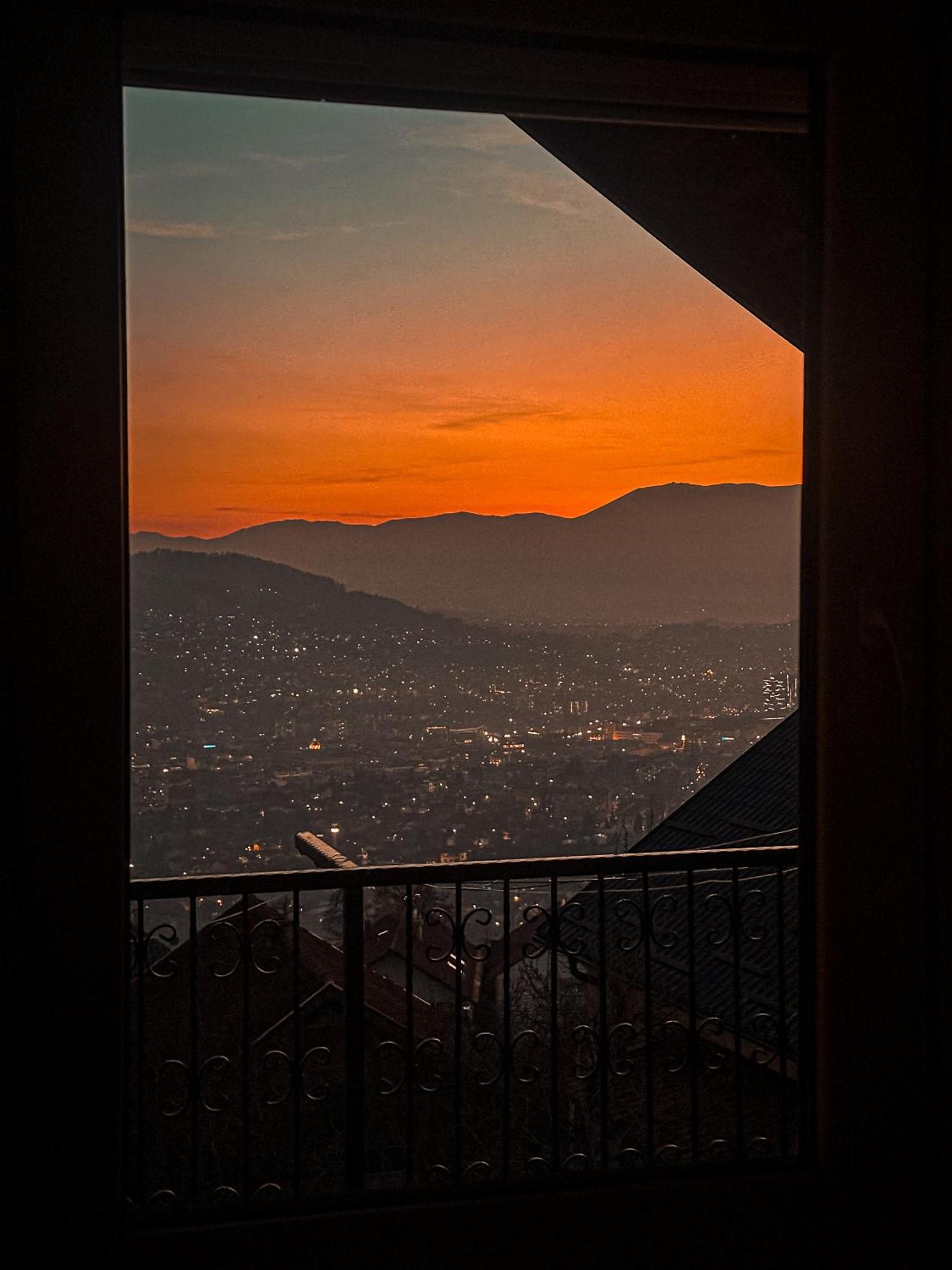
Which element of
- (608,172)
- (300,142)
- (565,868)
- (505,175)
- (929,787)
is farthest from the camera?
(505,175)

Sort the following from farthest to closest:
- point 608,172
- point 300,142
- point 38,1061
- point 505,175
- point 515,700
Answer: point 515,700 < point 505,175 < point 300,142 < point 608,172 < point 38,1061

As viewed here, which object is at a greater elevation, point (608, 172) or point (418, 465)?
point (608, 172)

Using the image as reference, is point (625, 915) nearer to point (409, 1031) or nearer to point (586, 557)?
point (409, 1031)

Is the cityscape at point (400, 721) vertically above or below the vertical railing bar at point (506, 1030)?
above

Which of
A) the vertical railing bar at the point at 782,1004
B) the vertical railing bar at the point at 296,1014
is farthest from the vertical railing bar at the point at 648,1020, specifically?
the vertical railing bar at the point at 296,1014

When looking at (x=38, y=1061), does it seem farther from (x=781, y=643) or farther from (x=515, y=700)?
(x=781, y=643)

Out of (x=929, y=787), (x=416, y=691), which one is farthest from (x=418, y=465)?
(x=929, y=787)

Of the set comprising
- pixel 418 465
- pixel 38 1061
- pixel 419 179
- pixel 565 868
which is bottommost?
pixel 38 1061

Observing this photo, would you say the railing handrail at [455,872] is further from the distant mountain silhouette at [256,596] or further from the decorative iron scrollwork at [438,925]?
the distant mountain silhouette at [256,596]
